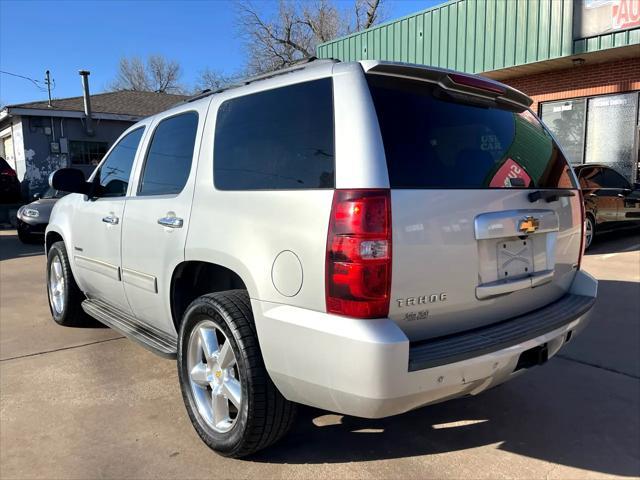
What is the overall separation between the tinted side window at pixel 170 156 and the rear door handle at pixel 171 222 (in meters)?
0.19

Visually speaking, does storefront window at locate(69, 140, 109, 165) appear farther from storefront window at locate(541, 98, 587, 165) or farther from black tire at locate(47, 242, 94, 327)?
storefront window at locate(541, 98, 587, 165)

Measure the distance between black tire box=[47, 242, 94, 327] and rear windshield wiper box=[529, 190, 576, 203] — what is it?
13.5ft

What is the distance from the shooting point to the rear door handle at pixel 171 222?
305 cm

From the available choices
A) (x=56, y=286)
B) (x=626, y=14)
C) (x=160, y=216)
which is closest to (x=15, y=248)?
(x=56, y=286)

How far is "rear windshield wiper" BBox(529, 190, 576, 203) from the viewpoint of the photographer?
2709mm

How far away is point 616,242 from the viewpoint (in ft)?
33.0

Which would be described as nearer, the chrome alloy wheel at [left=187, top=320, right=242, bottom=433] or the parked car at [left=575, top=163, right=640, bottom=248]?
the chrome alloy wheel at [left=187, top=320, right=242, bottom=433]

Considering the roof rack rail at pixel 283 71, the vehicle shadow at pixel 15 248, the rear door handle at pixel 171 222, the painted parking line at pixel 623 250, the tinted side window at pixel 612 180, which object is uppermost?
the roof rack rail at pixel 283 71

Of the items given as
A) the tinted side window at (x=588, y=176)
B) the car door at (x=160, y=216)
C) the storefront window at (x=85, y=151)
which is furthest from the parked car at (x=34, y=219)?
the tinted side window at (x=588, y=176)

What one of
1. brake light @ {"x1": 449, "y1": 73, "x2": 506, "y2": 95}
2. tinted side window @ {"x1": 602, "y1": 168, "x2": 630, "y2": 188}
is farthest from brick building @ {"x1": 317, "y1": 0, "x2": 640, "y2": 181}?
brake light @ {"x1": 449, "y1": 73, "x2": 506, "y2": 95}

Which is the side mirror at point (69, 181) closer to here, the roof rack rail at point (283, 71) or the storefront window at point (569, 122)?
the roof rack rail at point (283, 71)

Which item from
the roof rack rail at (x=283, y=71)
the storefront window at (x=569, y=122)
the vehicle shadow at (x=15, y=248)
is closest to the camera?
the roof rack rail at (x=283, y=71)

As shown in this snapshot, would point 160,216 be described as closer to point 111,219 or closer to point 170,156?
point 170,156

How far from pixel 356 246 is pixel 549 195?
135cm
